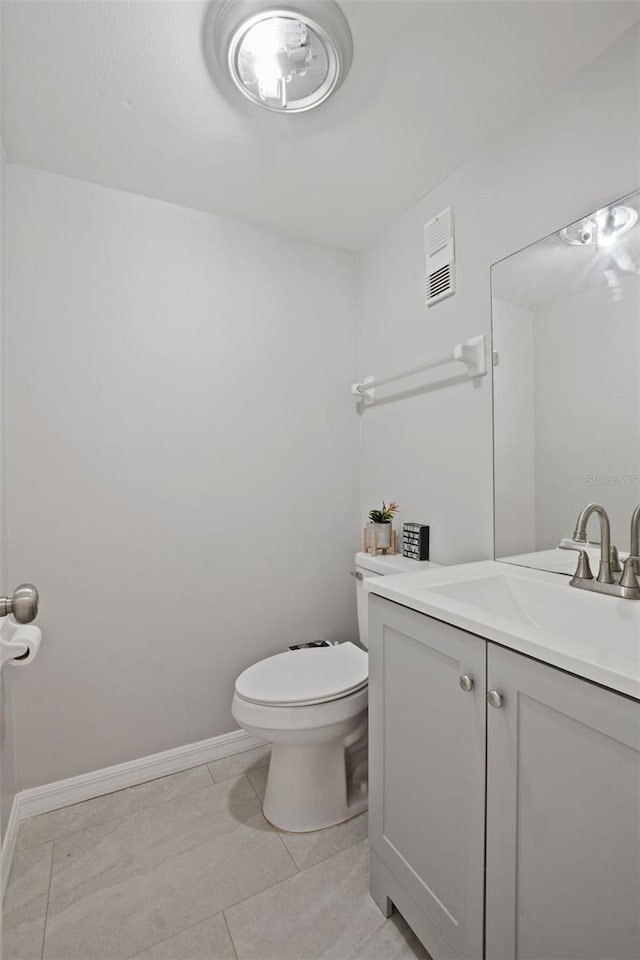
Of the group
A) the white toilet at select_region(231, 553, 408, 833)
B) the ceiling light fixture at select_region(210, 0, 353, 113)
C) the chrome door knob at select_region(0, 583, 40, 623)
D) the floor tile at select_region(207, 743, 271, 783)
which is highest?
the ceiling light fixture at select_region(210, 0, 353, 113)

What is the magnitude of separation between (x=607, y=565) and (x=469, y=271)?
108cm

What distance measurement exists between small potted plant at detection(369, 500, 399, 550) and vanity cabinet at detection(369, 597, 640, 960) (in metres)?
0.70

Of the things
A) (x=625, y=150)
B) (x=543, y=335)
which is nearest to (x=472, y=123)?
(x=625, y=150)

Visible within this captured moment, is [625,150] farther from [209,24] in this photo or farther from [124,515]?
[124,515]

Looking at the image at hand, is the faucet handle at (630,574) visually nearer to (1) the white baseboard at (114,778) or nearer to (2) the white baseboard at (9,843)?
(1) the white baseboard at (114,778)

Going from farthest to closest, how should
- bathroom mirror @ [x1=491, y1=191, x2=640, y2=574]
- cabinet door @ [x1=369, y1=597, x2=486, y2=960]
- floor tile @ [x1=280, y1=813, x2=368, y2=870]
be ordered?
floor tile @ [x1=280, y1=813, x2=368, y2=870], bathroom mirror @ [x1=491, y1=191, x2=640, y2=574], cabinet door @ [x1=369, y1=597, x2=486, y2=960]

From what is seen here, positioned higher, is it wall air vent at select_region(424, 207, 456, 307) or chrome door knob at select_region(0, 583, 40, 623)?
wall air vent at select_region(424, 207, 456, 307)

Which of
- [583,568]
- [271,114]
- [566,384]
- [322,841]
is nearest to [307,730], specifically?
[322,841]

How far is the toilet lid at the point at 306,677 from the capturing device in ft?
4.79

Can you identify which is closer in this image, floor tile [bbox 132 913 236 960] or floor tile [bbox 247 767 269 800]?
floor tile [bbox 132 913 236 960]

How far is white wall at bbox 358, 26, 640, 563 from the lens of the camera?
120 centimetres

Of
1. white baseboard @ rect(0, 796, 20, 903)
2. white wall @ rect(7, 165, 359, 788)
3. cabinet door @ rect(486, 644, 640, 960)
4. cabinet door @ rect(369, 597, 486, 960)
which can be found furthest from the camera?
white wall @ rect(7, 165, 359, 788)

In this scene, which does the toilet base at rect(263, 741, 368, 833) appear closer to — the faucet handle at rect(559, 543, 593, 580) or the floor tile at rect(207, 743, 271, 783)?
the floor tile at rect(207, 743, 271, 783)

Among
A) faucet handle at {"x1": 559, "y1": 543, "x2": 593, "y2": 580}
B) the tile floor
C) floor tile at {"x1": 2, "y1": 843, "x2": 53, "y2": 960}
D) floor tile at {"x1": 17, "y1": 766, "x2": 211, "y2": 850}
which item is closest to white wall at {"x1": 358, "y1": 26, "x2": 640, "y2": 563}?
faucet handle at {"x1": 559, "y1": 543, "x2": 593, "y2": 580}
